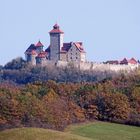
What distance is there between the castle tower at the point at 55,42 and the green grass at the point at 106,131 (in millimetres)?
45588

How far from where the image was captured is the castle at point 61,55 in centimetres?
9069

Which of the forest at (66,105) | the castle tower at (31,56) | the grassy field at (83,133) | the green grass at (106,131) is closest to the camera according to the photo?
the grassy field at (83,133)

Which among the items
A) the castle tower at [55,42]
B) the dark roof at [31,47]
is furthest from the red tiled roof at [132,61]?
the dark roof at [31,47]

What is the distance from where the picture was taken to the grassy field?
28484 millimetres

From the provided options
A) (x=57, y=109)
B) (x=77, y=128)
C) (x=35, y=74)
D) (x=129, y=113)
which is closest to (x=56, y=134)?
(x=77, y=128)

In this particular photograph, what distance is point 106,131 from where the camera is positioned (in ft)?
136

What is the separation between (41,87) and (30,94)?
7459 mm

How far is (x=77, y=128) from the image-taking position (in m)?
43.5

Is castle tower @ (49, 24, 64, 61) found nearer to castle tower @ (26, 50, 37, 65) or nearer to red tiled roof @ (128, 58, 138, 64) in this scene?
castle tower @ (26, 50, 37, 65)

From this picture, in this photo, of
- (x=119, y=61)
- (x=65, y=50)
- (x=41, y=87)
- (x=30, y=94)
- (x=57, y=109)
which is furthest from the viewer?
(x=119, y=61)

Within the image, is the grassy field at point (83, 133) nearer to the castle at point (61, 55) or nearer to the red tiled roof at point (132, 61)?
the castle at point (61, 55)

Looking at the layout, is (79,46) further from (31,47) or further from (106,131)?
(106,131)

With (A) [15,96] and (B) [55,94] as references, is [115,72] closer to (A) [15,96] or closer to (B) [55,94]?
(B) [55,94]

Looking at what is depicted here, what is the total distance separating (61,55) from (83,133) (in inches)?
2045
